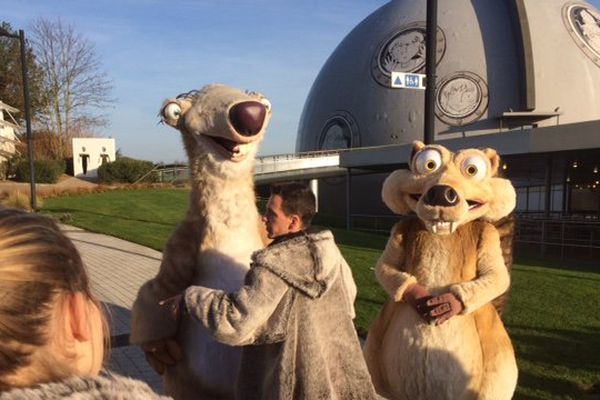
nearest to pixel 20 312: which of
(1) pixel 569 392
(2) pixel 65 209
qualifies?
(1) pixel 569 392

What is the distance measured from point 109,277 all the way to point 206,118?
27.1 feet

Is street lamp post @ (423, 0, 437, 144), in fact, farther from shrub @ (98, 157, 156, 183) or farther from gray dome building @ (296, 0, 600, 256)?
shrub @ (98, 157, 156, 183)

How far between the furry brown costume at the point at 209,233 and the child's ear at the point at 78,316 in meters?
1.43

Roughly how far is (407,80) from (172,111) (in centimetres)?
358

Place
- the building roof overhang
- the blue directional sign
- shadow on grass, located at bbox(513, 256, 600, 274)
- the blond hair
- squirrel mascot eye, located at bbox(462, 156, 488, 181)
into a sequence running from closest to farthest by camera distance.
Answer: 1. the blond hair
2. squirrel mascot eye, located at bbox(462, 156, 488, 181)
3. the blue directional sign
4. shadow on grass, located at bbox(513, 256, 600, 274)
5. the building roof overhang

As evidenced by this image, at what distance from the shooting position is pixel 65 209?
2248 cm

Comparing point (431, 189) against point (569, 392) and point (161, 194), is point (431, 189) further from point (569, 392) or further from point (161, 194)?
point (161, 194)

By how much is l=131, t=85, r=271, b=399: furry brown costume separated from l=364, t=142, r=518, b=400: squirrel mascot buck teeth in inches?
45.5

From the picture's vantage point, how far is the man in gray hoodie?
2299 millimetres

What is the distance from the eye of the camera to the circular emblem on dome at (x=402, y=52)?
21.8 m

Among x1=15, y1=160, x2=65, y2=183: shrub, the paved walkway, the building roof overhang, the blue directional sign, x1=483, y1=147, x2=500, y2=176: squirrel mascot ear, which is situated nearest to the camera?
x1=483, y1=147, x2=500, y2=176: squirrel mascot ear

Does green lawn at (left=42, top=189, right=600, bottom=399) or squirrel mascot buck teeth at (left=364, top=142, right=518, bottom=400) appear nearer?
squirrel mascot buck teeth at (left=364, top=142, right=518, bottom=400)

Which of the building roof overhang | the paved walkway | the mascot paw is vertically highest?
the building roof overhang

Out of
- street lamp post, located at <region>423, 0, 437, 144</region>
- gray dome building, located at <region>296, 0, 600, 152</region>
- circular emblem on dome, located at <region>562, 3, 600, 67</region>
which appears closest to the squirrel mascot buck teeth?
street lamp post, located at <region>423, 0, 437, 144</region>
